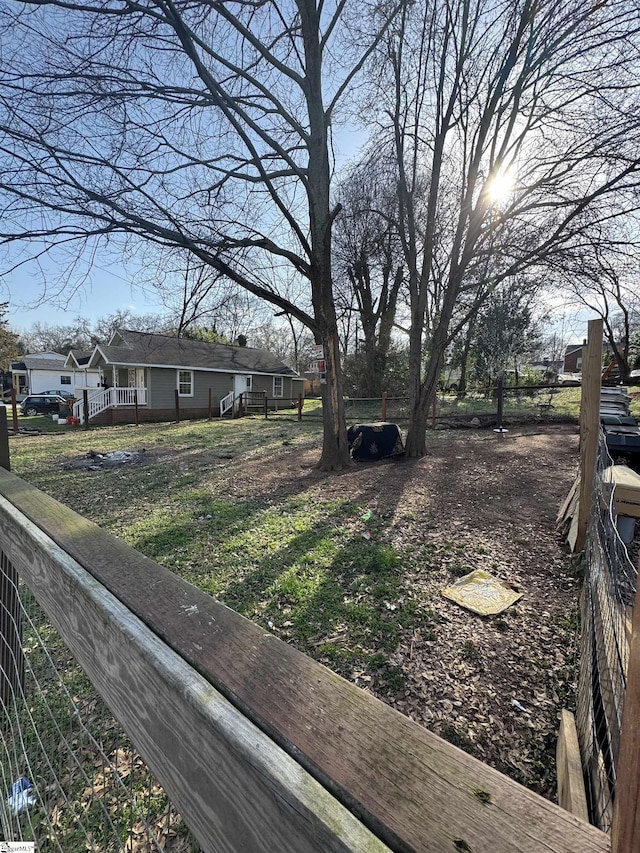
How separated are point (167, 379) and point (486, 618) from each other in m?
18.6

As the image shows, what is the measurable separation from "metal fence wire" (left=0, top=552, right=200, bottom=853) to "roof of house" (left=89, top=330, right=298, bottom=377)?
14.5m

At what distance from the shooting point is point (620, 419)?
6.79m

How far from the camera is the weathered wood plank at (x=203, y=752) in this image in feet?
1.44

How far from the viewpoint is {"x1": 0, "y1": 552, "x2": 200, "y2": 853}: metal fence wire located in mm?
1628

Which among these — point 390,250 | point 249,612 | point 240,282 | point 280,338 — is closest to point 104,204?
point 240,282

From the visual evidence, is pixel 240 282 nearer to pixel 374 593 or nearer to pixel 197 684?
pixel 374 593

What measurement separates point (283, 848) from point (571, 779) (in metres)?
1.52

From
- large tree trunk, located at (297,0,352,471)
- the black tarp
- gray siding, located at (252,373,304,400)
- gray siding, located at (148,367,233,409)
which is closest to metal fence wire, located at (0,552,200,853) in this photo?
large tree trunk, located at (297,0,352,471)

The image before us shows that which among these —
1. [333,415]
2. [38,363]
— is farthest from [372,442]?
[38,363]

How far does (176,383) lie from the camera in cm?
1928

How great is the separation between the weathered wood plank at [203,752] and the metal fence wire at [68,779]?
0.87 metres

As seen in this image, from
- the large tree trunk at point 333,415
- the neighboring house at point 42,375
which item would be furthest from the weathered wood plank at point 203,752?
the neighboring house at point 42,375

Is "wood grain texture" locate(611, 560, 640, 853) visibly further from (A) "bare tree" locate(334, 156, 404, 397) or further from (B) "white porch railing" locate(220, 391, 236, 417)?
(B) "white porch railing" locate(220, 391, 236, 417)

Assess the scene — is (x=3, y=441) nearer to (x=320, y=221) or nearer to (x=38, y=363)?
(x=320, y=221)
